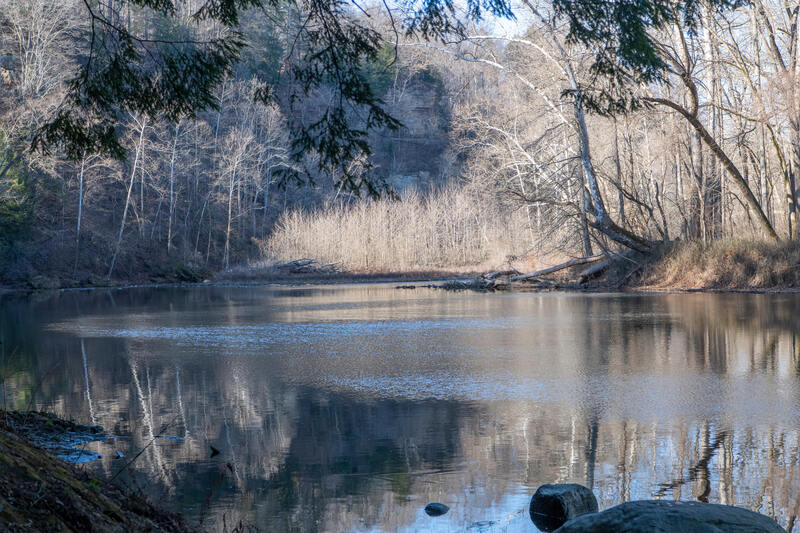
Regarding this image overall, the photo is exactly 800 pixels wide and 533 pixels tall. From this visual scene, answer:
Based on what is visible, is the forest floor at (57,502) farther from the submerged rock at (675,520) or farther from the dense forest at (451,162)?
the dense forest at (451,162)

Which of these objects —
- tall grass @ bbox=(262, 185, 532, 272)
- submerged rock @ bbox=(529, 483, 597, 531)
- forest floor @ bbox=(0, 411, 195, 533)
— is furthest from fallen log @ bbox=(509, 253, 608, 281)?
forest floor @ bbox=(0, 411, 195, 533)

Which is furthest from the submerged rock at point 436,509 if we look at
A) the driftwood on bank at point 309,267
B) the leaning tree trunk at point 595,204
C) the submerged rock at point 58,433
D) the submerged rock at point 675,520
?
the driftwood on bank at point 309,267

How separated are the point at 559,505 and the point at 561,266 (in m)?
25.7

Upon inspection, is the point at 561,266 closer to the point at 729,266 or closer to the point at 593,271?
the point at 593,271

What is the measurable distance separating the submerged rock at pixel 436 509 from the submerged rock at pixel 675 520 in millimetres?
1347

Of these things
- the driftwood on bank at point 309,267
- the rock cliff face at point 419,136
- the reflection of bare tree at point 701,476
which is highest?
the rock cliff face at point 419,136

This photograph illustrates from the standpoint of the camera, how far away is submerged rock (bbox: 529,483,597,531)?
512 cm

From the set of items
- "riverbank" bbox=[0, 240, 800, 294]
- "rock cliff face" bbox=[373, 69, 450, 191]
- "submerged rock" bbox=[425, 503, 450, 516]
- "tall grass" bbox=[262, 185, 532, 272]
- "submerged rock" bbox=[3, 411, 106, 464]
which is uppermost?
"rock cliff face" bbox=[373, 69, 450, 191]

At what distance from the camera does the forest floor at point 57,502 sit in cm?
329

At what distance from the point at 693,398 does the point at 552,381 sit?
1.83 m

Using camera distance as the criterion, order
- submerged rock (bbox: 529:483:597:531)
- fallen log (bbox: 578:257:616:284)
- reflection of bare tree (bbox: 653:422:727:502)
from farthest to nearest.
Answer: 1. fallen log (bbox: 578:257:616:284)
2. reflection of bare tree (bbox: 653:422:727:502)
3. submerged rock (bbox: 529:483:597:531)

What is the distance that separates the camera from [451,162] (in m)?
71.8

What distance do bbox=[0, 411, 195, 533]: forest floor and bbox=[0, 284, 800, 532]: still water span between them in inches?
39.8

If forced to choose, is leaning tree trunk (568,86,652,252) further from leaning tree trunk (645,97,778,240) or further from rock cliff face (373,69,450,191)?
rock cliff face (373,69,450,191)
